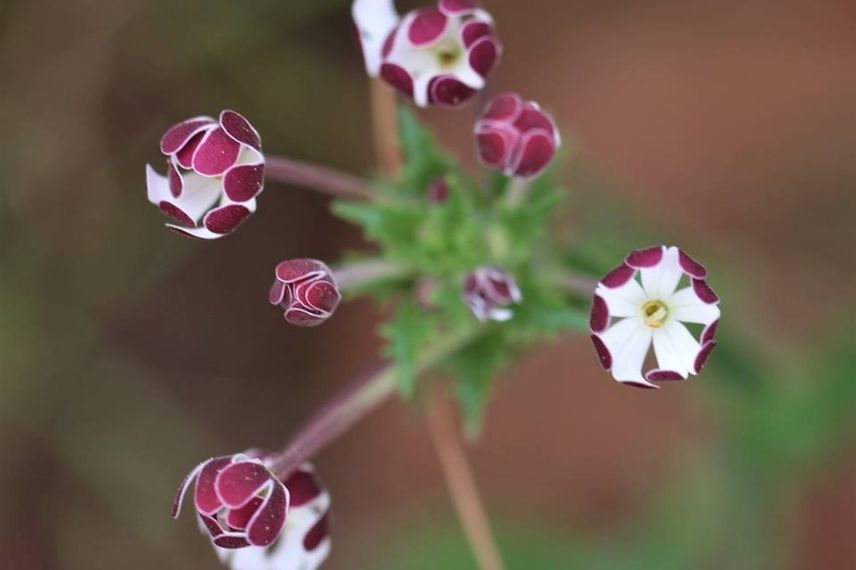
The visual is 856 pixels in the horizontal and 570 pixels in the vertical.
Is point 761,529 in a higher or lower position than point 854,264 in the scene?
lower

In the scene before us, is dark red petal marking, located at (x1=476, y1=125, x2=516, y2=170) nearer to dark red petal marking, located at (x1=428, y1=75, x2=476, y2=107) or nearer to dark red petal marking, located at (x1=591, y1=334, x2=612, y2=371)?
dark red petal marking, located at (x1=428, y1=75, x2=476, y2=107)

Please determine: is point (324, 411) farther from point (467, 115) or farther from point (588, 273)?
point (467, 115)

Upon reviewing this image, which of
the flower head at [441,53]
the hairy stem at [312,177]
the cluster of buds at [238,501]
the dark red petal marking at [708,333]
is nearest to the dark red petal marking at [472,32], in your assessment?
the flower head at [441,53]

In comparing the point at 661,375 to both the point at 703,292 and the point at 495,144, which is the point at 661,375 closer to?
the point at 703,292

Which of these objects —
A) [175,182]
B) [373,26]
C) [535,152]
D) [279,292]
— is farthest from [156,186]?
[535,152]

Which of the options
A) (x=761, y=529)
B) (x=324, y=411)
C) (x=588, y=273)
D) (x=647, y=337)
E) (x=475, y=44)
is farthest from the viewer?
(x=761, y=529)

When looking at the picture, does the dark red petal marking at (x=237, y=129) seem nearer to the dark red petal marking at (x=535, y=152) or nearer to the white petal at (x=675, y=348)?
the dark red petal marking at (x=535, y=152)

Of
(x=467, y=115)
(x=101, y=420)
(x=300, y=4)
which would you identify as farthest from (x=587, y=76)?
(x=101, y=420)
